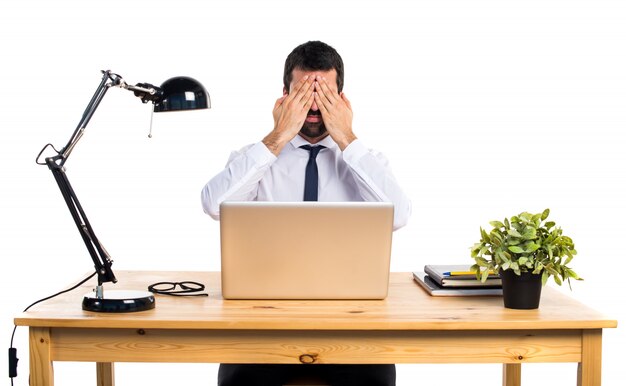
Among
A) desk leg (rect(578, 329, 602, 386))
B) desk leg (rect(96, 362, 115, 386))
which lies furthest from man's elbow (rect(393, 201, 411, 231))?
desk leg (rect(96, 362, 115, 386))

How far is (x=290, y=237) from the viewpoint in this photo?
8.14ft

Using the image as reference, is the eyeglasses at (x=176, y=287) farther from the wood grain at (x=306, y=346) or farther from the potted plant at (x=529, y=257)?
the potted plant at (x=529, y=257)

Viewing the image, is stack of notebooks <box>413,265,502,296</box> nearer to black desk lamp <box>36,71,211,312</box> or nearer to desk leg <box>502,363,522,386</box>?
desk leg <box>502,363,522,386</box>

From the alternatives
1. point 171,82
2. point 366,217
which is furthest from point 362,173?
point 171,82

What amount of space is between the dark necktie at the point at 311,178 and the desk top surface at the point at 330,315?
79 cm

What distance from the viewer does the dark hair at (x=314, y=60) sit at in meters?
3.29

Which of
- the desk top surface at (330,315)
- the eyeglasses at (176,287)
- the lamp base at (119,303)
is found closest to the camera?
the desk top surface at (330,315)

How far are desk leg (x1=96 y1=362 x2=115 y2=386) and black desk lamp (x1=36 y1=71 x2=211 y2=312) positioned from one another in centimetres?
79

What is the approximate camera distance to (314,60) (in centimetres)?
329

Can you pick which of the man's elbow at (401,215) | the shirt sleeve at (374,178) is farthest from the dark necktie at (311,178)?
the man's elbow at (401,215)

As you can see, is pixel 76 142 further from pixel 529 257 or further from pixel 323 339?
pixel 529 257

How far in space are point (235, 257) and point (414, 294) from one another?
605 millimetres

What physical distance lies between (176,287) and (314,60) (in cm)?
107

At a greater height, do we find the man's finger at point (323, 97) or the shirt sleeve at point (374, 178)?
the man's finger at point (323, 97)
